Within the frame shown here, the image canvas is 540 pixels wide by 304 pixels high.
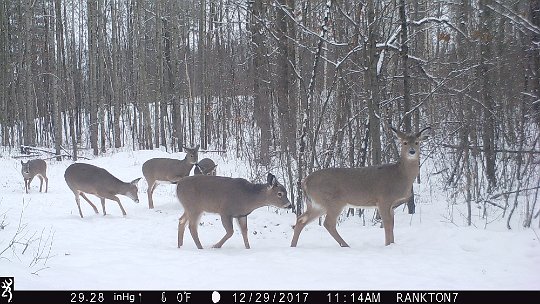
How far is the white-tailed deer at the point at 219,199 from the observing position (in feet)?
29.3

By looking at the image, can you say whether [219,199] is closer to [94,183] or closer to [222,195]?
[222,195]

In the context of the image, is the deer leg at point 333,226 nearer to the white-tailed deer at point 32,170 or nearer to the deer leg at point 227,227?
the deer leg at point 227,227

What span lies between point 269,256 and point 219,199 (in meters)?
1.87

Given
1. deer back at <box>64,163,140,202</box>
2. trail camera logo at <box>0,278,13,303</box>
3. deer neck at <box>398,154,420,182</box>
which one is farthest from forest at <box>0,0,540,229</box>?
trail camera logo at <box>0,278,13,303</box>

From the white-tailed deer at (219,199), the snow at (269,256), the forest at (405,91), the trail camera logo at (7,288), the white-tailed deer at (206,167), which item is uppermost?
the forest at (405,91)

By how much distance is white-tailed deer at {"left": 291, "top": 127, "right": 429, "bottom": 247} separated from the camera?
857 cm

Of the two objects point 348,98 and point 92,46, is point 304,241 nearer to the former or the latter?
point 348,98

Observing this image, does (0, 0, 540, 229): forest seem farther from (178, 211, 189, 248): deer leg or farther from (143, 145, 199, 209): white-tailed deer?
(178, 211, 189, 248): deer leg

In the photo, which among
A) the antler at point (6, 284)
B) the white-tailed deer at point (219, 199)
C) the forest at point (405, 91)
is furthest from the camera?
the forest at point (405, 91)

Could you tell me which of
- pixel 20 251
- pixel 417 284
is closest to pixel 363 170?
pixel 417 284

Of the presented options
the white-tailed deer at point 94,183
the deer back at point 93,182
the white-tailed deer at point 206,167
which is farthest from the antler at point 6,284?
the white-tailed deer at point 206,167

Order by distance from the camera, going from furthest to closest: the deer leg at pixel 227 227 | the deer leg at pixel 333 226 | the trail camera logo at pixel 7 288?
the deer leg at pixel 227 227 < the deer leg at pixel 333 226 < the trail camera logo at pixel 7 288

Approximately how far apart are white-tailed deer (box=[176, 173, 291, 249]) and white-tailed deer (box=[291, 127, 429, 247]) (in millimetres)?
804

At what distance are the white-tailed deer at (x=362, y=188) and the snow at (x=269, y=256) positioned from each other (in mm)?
578
